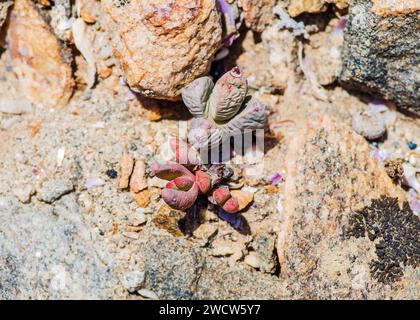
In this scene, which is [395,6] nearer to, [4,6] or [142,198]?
[142,198]

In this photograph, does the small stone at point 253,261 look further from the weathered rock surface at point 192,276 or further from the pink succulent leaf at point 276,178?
the pink succulent leaf at point 276,178

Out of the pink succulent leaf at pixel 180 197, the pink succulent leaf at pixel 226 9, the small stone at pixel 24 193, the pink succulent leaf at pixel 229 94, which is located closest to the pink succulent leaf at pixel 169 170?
the pink succulent leaf at pixel 180 197

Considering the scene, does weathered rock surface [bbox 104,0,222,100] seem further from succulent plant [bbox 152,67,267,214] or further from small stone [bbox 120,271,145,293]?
small stone [bbox 120,271,145,293]

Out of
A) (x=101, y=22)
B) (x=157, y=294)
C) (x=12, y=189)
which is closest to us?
(x=157, y=294)

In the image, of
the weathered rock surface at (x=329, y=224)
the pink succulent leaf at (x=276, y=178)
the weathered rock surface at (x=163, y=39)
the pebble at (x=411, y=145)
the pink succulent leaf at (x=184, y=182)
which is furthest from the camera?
the pebble at (x=411, y=145)

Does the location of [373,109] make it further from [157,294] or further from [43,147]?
[43,147]

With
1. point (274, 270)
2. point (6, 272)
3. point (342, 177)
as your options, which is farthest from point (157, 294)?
point (342, 177)
